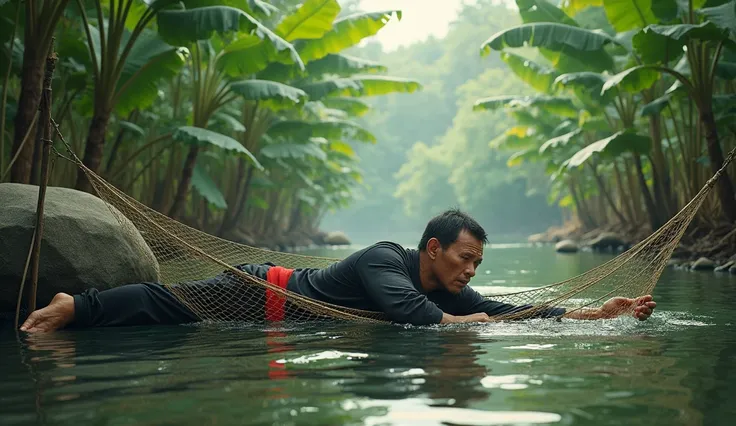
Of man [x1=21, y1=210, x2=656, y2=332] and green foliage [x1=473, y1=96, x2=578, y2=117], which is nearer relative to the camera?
man [x1=21, y1=210, x2=656, y2=332]

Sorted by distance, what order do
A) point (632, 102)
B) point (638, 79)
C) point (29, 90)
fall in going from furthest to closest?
point (632, 102)
point (638, 79)
point (29, 90)

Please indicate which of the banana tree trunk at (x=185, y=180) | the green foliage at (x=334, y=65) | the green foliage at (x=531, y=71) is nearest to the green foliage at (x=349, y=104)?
the green foliage at (x=334, y=65)

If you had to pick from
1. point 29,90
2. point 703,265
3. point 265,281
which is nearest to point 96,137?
point 29,90

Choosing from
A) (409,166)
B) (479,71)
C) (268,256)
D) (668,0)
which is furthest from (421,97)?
(268,256)

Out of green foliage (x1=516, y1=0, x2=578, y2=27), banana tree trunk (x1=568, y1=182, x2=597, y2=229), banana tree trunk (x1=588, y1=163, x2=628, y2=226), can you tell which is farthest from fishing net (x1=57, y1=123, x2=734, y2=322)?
banana tree trunk (x1=568, y1=182, x2=597, y2=229)

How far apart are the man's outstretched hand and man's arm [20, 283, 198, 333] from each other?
2697mm

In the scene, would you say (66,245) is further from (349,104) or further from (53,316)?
(349,104)

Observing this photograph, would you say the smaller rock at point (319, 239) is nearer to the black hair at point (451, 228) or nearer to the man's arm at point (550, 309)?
the man's arm at point (550, 309)

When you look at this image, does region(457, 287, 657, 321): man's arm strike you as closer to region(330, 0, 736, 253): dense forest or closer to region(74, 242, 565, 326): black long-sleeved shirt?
region(74, 242, 565, 326): black long-sleeved shirt

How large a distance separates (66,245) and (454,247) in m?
2.65

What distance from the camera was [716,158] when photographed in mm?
11086

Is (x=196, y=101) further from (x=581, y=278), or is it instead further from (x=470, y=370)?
(x=470, y=370)

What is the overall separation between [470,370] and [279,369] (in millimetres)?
850

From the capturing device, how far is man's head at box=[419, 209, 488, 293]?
534 centimetres
